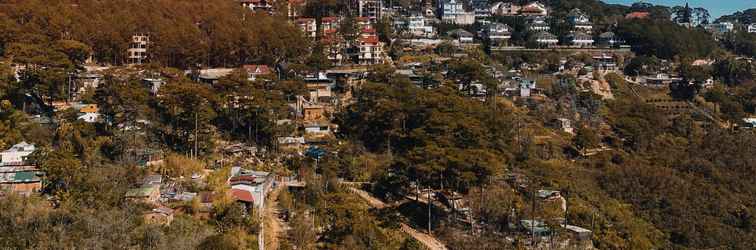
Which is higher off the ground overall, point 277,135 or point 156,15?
point 156,15

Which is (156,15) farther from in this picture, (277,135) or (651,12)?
(651,12)

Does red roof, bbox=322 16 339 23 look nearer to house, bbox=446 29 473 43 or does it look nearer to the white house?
house, bbox=446 29 473 43

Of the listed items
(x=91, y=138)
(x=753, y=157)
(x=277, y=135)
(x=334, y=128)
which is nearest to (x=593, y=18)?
(x=753, y=157)

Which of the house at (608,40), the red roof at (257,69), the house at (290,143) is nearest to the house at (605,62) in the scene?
the house at (608,40)

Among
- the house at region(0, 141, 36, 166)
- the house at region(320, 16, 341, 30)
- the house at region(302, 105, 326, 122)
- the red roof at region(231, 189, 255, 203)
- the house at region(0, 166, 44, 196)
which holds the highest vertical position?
the house at region(320, 16, 341, 30)

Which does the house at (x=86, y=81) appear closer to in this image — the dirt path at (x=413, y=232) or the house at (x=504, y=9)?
the dirt path at (x=413, y=232)

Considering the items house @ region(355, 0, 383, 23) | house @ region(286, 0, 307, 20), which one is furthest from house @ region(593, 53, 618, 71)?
house @ region(286, 0, 307, 20)
